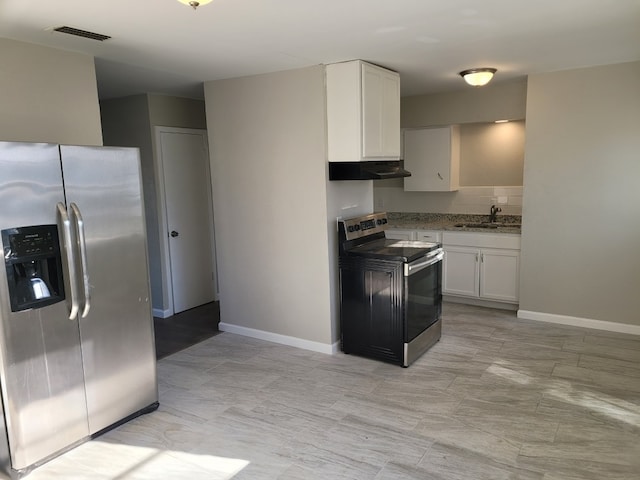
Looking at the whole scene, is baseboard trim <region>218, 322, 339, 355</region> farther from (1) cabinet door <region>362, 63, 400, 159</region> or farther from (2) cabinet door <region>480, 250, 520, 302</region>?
(2) cabinet door <region>480, 250, 520, 302</region>

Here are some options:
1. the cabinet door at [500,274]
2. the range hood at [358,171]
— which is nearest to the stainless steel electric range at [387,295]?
the range hood at [358,171]

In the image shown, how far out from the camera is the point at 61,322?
8.39 ft

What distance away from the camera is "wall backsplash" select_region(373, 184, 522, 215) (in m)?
5.45

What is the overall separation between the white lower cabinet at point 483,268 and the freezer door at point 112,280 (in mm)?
3446

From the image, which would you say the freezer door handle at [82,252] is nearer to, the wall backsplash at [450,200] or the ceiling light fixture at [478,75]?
the ceiling light fixture at [478,75]

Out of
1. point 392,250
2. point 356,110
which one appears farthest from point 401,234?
point 356,110

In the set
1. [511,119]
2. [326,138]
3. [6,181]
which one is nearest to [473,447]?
[326,138]

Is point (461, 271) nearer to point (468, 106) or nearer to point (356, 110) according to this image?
point (468, 106)

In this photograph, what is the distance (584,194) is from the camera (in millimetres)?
4293

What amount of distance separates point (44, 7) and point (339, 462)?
110 inches

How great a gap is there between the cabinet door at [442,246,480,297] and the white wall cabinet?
0.84 m

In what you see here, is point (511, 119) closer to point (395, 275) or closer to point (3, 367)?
point (395, 275)

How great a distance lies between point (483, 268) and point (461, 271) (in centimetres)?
26

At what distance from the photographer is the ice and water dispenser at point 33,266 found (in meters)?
2.34
